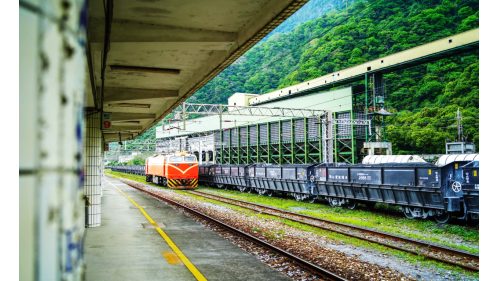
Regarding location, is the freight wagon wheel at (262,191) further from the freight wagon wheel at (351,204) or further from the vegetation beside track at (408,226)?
the freight wagon wheel at (351,204)

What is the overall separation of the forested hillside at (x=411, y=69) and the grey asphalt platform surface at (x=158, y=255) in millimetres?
26425

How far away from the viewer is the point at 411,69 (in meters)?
50.6

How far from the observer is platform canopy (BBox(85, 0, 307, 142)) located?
5298 millimetres

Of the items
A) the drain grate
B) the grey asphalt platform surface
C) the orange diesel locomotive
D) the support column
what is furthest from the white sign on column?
the orange diesel locomotive

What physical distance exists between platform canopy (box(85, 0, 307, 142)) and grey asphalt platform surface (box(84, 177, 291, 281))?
364 cm

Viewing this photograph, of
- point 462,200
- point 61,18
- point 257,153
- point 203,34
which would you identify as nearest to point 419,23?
point 257,153

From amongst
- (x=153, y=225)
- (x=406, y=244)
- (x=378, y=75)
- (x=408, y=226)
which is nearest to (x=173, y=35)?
(x=153, y=225)

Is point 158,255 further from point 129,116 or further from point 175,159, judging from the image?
point 175,159

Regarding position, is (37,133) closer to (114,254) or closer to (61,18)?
(61,18)

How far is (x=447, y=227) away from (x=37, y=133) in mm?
13008

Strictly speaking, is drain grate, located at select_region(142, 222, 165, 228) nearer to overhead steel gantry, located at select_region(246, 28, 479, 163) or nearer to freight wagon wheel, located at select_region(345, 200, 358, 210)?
freight wagon wheel, located at select_region(345, 200, 358, 210)

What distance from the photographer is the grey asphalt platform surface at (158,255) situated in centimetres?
616

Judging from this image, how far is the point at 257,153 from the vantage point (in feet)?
157

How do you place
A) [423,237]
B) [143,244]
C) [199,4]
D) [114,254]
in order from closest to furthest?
1. [199,4]
2. [114,254]
3. [143,244]
4. [423,237]
